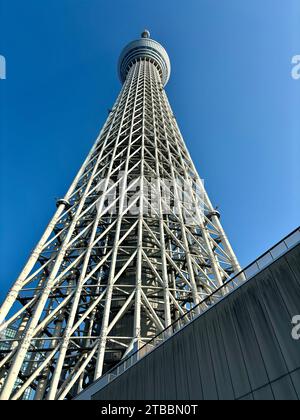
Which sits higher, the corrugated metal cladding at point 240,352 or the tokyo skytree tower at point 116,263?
the tokyo skytree tower at point 116,263

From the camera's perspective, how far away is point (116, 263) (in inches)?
1082

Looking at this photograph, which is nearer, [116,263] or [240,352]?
[240,352]

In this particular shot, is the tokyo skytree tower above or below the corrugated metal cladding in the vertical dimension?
above

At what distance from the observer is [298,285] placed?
880 centimetres

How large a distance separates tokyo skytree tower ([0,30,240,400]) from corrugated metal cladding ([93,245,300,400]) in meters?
4.99

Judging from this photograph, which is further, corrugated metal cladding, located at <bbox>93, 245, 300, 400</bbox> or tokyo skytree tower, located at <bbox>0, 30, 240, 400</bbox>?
tokyo skytree tower, located at <bbox>0, 30, 240, 400</bbox>

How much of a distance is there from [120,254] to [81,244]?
425cm

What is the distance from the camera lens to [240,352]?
9.14m

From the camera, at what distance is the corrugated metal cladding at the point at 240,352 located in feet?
26.7

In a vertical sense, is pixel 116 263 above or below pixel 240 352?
above

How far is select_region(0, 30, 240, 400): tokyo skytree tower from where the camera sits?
18484mm

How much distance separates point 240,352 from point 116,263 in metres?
19.2

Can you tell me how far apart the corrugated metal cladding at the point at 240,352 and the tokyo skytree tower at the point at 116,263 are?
16.4 feet
